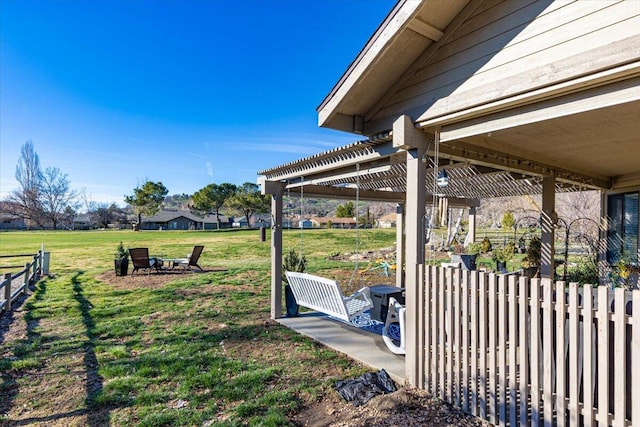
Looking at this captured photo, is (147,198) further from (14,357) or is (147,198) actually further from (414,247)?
(414,247)

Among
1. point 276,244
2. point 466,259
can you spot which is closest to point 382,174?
point 276,244

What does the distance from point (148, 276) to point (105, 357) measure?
710 cm

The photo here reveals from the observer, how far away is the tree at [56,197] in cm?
5325

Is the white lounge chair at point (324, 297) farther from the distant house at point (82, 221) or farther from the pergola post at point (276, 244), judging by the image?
the distant house at point (82, 221)

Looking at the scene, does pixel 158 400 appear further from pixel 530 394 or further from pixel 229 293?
pixel 229 293

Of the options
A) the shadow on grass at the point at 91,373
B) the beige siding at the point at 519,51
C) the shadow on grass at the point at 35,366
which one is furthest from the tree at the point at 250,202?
the beige siding at the point at 519,51

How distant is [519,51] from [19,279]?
44.7 ft

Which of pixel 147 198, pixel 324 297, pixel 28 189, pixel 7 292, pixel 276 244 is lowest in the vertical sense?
pixel 7 292

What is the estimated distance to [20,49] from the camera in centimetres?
1227

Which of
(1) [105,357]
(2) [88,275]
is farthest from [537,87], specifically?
(2) [88,275]

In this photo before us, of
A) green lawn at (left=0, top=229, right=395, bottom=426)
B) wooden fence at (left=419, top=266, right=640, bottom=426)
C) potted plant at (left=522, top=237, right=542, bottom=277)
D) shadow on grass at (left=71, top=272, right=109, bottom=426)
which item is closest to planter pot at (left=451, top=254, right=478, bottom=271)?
potted plant at (left=522, top=237, right=542, bottom=277)

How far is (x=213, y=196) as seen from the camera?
46.6 metres

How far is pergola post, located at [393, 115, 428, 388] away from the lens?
10.4 feet

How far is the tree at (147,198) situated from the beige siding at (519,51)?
49204 mm
